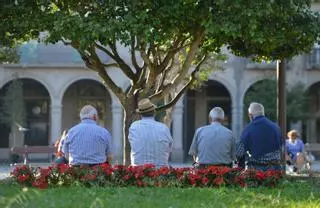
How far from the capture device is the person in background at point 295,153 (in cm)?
2202

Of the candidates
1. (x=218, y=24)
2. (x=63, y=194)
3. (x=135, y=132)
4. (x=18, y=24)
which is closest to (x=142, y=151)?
(x=135, y=132)

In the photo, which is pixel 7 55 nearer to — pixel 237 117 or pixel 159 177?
pixel 159 177

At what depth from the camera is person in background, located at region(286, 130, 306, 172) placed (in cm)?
2202

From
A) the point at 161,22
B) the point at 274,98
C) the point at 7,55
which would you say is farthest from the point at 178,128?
the point at 161,22

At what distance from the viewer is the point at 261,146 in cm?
1016

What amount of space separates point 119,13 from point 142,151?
12.6 ft

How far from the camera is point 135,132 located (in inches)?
368

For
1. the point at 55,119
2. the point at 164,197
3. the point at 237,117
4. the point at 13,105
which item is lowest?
the point at 164,197

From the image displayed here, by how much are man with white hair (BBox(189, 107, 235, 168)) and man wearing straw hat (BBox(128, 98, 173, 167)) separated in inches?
32.3

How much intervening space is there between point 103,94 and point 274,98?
9.44m

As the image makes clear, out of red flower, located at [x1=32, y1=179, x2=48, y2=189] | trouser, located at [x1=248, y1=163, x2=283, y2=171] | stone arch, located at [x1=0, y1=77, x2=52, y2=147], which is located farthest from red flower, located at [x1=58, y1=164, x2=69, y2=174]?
stone arch, located at [x1=0, y1=77, x2=52, y2=147]

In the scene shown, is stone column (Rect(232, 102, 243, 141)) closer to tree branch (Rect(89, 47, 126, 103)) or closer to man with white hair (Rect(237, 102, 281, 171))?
tree branch (Rect(89, 47, 126, 103))

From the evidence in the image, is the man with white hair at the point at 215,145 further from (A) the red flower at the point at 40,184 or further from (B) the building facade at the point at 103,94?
(B) the building facade at the point at 103,94

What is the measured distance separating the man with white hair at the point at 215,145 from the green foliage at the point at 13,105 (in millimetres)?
26600
